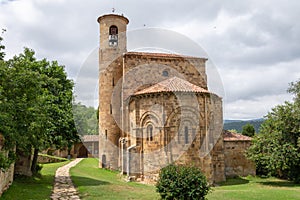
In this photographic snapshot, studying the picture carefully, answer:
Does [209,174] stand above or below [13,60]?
below

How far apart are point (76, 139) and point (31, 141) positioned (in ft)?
28.0

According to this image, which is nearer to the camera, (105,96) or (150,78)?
(150,78)

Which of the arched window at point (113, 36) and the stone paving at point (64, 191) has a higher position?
the arched window at point (113, 36)

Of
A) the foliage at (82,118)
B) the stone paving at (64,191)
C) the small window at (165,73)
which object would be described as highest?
the small window at (165,73)

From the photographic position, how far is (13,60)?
11203 mm

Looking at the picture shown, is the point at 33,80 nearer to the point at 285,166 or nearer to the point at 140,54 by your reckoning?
the point at 140,54

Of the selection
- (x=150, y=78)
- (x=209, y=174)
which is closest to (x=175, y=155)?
(x=209, y=174)

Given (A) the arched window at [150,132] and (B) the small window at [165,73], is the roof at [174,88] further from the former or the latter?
(B) the small window at [165,73]

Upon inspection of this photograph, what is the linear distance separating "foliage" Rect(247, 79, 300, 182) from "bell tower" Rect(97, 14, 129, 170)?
12100 millimetres

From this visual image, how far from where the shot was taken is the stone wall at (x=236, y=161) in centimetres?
2439

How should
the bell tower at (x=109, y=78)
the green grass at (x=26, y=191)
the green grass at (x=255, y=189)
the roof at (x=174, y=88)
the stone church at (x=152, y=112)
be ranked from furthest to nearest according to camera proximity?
1. the bell tower at (x=109, y=78)
2. the roof at (x=174, y=88)
3. the stone church at (x=152, y=112)
4. the green grass at (x=255, y=189)
5. the green grass at (x=26, y=191)

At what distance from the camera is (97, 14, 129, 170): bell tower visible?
85.8ft

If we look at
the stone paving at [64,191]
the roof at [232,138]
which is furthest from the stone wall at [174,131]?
the stone paving at [64,191]

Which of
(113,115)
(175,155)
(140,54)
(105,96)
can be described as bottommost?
(175,155)
